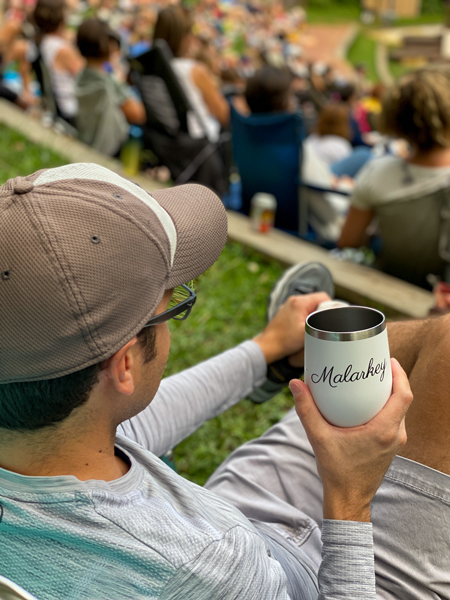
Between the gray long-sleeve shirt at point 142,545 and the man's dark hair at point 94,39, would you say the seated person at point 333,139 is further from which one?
the gray long-sleeve shirt at point 142,545

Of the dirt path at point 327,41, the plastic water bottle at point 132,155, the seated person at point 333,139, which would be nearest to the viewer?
the plastic water bottle at point 132,155

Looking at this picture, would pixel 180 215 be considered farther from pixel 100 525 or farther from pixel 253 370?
pixel 253 370

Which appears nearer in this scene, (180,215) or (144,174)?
(180,215)

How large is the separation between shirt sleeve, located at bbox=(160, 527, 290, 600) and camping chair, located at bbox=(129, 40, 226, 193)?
424 centimetres

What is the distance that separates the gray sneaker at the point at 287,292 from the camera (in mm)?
1655

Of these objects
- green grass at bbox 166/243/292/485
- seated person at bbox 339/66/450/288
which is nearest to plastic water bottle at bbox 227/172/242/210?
green grass at bbox 166/243/292/485

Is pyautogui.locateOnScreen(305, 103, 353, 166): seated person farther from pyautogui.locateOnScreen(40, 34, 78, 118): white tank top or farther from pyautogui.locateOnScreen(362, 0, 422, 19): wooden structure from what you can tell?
pyautogui.locateOnScreen(362, 0, 422, 19): wooden structure

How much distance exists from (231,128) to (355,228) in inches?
59.8

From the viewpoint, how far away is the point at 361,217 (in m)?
3.41

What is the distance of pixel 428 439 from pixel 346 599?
358 mm

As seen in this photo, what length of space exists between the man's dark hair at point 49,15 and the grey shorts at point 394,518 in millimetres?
5404

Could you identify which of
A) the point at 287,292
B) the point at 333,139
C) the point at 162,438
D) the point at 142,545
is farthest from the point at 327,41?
the point at 142,545

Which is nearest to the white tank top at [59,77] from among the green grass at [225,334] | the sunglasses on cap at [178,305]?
the green grass at [225,334]

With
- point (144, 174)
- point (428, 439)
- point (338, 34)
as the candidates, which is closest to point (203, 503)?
point (428, 439)
